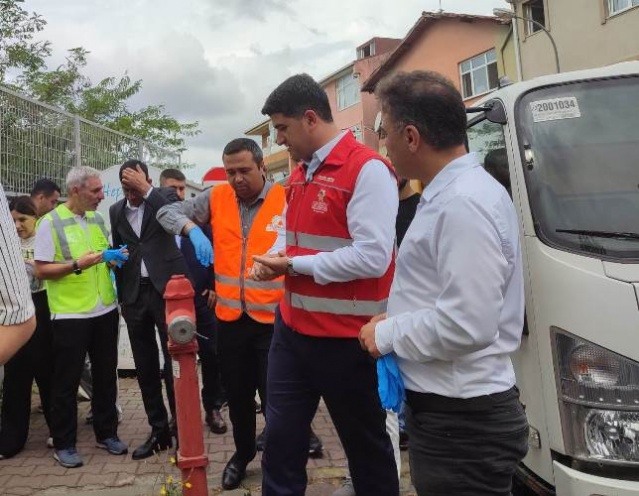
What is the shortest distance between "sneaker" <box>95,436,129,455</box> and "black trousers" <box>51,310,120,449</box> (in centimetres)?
4

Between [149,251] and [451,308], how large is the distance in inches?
127

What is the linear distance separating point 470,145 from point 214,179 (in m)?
6.45

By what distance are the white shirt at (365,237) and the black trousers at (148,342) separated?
221 centimetres

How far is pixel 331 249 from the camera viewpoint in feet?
8.58

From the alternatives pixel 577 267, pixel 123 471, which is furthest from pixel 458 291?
pixel 123 471

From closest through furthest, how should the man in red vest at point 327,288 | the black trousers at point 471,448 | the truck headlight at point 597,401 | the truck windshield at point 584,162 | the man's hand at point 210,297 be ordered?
1. the black trousers at point 471,448
2. the truck headlight at point 597,401
3. the truck windshield at point 584,162
4. the man in red vest at point 327,288
5. the man's hand at point 210,297

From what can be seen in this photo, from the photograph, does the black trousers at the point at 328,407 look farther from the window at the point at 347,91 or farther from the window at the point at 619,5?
the window at the point at 347,91

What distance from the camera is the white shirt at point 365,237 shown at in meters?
2.43

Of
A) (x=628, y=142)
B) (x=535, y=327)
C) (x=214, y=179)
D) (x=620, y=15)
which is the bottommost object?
(x=535, y=327)

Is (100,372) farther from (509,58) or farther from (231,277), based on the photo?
(509,58)

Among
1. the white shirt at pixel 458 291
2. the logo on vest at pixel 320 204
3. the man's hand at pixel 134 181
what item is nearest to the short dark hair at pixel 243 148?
the man's hand at pixel 134 181

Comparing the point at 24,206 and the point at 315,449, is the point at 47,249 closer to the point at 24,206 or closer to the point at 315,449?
the point at 24,206

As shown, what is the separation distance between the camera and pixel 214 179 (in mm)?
9305

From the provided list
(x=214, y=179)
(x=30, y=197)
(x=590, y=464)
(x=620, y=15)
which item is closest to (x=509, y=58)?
(x=620, y=15)
